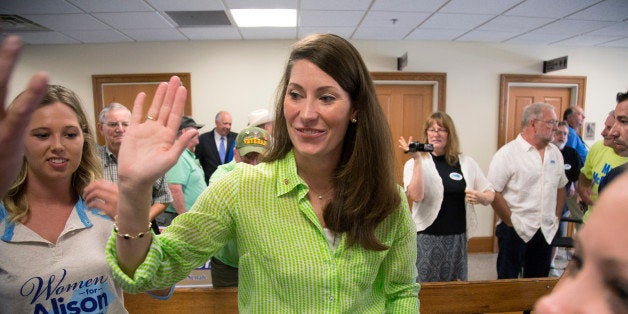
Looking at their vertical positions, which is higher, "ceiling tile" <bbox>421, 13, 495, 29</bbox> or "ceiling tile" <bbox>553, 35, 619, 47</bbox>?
"ceiling tile" <bbox>421, 13, 495, 29</bbox>

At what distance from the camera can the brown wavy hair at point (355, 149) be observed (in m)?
0.95

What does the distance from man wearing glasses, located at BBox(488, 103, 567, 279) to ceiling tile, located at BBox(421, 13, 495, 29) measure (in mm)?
1617

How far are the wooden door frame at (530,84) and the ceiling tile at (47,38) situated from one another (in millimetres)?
6139

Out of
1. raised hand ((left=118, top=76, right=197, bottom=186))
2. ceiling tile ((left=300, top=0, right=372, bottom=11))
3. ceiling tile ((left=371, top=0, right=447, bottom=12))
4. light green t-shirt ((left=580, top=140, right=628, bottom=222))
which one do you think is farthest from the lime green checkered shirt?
ceiling tile ((left=371, top=0, right=447, bottom=12))

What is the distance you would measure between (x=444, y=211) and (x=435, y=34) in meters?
3.06

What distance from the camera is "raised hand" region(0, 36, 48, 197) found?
0.44m

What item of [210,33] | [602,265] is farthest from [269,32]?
[602,265]

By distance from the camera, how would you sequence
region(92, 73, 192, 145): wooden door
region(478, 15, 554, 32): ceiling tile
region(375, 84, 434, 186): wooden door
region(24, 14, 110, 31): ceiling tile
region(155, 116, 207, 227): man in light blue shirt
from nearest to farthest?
region(155, 116, 207, 227): man in light blue shirt, region(24, 14, 110, 31): ceiling tile, region(478, 15, 554, 32): ceiling tile, region(92, 73, 192, 145): wooden door, region(375, 84, 434, 186): wooden door

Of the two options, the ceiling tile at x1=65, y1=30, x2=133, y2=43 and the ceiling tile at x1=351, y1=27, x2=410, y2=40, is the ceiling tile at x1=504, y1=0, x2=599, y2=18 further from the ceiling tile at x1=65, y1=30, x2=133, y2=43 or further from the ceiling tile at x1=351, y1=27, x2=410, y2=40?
the ceiling tile at x1=65, y1=30, x2=133, y2=43

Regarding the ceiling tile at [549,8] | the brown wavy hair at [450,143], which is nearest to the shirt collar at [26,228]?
the brown wavy hair at [450,143]

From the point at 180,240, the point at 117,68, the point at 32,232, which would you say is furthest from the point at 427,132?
the point at 117,68

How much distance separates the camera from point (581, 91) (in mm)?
5426

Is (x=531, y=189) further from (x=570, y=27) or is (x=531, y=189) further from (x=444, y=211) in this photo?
(x=570, y=27)

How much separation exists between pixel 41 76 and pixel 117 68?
17.1 feet
